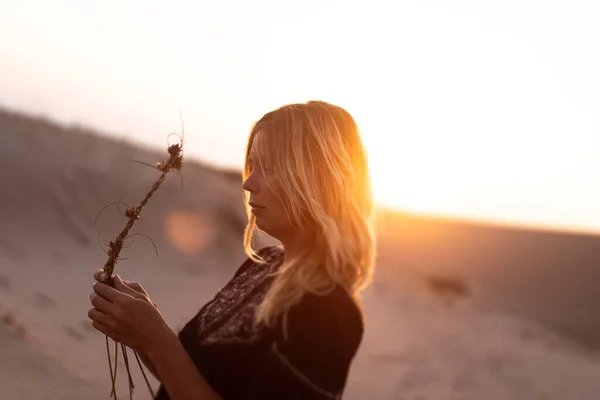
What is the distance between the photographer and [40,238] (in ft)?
30.1

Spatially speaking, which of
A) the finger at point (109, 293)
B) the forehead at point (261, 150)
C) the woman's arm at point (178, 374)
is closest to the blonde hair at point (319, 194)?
the forehead at point (261, 150)

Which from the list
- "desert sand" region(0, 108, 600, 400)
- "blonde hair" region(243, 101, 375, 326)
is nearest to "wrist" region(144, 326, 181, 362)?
"blonde hair" region(243, 101, 375, 326)

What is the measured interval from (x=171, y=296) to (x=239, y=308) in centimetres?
785

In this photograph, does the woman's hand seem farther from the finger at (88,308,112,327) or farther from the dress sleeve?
the dress sleeve

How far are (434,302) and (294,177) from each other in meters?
12.8

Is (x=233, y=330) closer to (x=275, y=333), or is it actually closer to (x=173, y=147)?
(x=275, y=333)

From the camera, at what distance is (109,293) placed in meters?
1.63

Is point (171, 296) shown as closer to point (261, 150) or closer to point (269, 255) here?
point (269, 255)

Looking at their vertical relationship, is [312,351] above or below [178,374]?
above

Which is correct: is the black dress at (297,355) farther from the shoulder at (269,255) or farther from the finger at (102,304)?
the shoulder at (269,255)

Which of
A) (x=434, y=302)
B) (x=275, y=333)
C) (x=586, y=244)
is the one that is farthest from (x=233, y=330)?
(x=586, y=244)

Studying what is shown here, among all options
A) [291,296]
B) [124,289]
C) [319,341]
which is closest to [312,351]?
[319,341]

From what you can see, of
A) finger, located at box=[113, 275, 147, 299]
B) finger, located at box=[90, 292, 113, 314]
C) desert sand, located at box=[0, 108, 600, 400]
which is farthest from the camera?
desert sand, located at box=[0, 108, 600, 400]

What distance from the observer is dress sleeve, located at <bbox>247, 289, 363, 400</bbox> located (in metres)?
1.41
